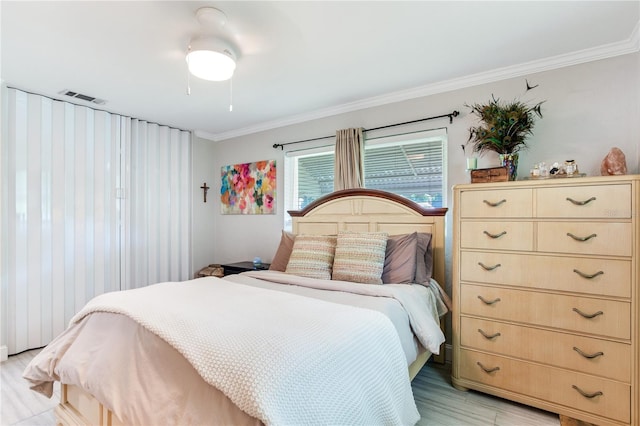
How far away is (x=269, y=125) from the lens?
409 cm

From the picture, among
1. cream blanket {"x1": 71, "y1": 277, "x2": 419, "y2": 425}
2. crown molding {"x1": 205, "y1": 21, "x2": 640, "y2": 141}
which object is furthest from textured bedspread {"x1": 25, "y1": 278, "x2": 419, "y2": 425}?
crown molding {"x1": 205, "y1": 21, "x2": 640, "y2": 141}

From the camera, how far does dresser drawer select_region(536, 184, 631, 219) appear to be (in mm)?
1813

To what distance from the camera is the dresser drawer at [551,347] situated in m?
1.82

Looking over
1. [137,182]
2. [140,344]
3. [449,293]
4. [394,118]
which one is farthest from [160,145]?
[449,293]

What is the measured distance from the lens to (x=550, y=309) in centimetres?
Answer: 199

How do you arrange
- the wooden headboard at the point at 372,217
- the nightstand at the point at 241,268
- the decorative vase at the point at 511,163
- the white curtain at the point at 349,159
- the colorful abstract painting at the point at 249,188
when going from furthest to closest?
the colorful abstract painting at the point at 249,188
the nightstand at the point at 241,268
the white curtain at the point at 349,159
the wooden headboard at the point at 372,217
the decorative vase at the point at 511,163

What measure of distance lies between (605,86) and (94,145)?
462 centimetres

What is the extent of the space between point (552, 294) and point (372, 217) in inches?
58.2

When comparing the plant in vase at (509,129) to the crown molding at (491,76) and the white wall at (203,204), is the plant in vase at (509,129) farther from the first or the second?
the white wall at (203,204)

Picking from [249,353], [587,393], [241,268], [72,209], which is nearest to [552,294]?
[587,393]

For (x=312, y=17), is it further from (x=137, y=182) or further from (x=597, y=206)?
(x=137, y=182)

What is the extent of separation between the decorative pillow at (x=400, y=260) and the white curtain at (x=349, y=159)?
0.90 meters

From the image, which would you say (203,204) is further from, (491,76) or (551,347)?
(551,347)

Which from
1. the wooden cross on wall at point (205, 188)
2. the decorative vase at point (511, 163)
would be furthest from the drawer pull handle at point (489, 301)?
the wooden cross on wall at point (205, 188)
